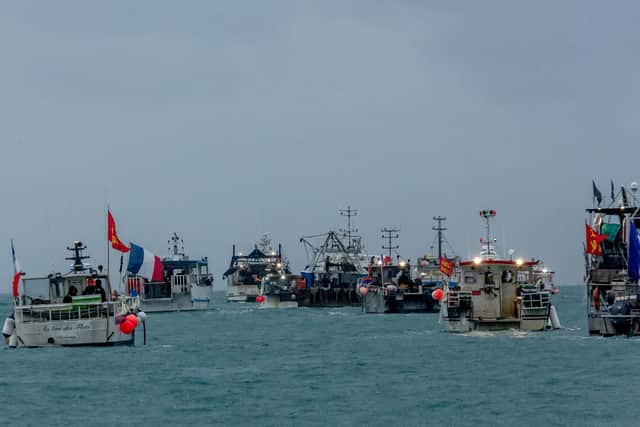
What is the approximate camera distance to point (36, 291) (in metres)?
61.0

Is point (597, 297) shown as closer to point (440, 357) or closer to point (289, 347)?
point (440, 357)

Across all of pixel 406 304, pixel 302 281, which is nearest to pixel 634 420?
pixel 406 304

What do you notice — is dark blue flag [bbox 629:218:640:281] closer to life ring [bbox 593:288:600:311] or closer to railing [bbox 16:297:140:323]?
life ring [bbox 593:288:600:311]

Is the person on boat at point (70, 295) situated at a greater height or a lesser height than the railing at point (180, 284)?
lesser

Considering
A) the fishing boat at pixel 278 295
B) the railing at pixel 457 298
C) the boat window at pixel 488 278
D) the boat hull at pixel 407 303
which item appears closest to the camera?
the boat window at pixel 488 278

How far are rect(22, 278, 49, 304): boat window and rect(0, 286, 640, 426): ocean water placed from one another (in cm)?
246

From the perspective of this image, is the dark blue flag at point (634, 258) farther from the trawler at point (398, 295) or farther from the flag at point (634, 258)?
the trawler at point (398, 295)

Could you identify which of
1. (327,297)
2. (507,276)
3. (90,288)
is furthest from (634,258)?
(327,297)

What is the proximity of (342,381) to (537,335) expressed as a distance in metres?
24.6

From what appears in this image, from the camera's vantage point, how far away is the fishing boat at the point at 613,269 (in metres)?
61.1

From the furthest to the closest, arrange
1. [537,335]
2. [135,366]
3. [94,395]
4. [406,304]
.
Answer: [406,304] → [537,335] → [135,366] → [94,395]

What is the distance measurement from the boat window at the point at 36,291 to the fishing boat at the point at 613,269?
27112mm

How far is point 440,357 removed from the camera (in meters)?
59.3

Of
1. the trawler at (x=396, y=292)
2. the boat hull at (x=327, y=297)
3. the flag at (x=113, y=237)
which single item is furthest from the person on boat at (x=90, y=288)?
the boat hull at (x=327, y=297)
